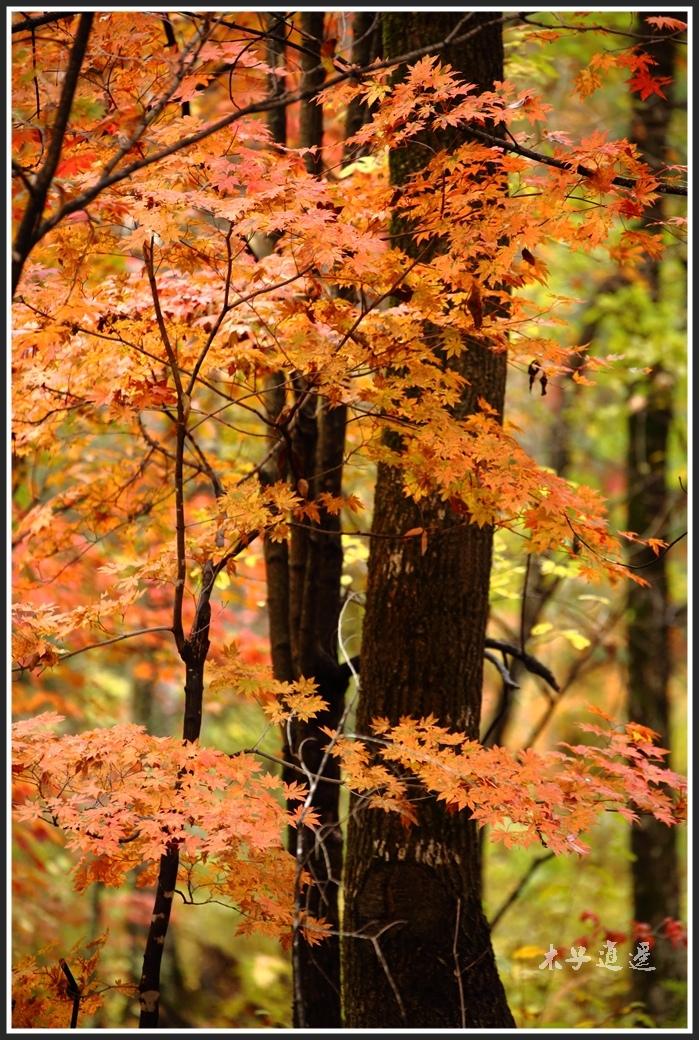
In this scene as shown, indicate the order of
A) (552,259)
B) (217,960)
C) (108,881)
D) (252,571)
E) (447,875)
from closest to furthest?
(108,881), (447,875), (252,571), (552,259), (217,960)

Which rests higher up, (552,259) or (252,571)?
(552,259)

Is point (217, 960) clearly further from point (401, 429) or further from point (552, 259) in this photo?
point (401, 429)

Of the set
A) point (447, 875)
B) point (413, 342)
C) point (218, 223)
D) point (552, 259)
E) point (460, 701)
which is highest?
point (552, 259)

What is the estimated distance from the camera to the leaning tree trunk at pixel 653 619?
23.7 ft

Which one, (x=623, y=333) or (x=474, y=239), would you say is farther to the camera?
(x=623, y=333)

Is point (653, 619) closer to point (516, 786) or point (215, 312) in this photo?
point (516, 786)

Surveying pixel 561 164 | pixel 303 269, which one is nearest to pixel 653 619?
pixel 561 164

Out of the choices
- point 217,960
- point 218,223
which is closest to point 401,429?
point 218,223

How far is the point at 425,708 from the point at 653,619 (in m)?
4.79

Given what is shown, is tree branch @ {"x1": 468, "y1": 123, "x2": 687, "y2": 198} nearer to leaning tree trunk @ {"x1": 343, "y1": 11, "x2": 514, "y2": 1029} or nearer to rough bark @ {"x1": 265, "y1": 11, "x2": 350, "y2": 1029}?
leaning tree trunk @ {"x1": 343, "y1": 11, "x2": 514, "y2": 1029}

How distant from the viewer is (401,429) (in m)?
3.41

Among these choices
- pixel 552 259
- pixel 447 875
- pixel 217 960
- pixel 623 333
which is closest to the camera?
pixel 447 875

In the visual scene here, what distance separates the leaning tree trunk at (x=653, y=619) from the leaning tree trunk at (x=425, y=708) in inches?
141

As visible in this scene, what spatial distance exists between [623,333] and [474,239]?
6617mm
